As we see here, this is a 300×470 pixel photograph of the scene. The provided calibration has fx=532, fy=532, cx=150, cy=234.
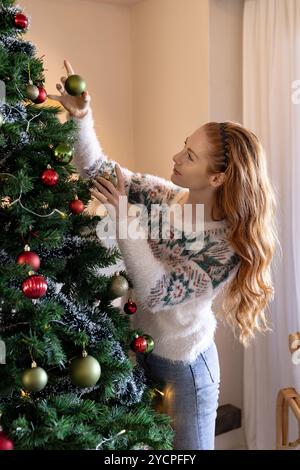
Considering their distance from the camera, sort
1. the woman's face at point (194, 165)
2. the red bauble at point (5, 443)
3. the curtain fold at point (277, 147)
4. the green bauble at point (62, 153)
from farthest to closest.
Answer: the curtain fold at point (277, 147)
the woman's face at point (194, 165)
the green bauble at point (62, 153)
the red bauble at point (5, 443)

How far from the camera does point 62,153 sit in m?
1.02

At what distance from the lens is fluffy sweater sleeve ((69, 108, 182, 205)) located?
1.38m

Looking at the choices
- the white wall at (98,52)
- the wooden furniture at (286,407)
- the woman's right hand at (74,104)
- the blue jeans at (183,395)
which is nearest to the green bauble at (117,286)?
the blue jeans at (183,395)

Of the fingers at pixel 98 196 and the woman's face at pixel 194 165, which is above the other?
the woman's face at pixel 194 165

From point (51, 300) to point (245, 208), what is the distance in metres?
0.61

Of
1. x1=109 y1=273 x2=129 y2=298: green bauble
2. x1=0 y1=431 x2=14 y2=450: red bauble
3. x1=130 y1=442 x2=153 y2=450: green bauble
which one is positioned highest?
x1=109 y1=273 x2=129 y2=298: green bauble

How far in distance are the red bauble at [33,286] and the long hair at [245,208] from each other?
0.62 m

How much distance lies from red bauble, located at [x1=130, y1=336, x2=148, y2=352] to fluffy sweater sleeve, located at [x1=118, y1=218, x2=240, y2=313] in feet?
0.41

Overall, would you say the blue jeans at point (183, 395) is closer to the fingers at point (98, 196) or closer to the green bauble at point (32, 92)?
the fingers at point (98, 196)

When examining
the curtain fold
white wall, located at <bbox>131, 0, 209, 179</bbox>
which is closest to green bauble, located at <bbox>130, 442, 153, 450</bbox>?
the curtain fold

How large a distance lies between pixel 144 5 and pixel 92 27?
294 millimetres

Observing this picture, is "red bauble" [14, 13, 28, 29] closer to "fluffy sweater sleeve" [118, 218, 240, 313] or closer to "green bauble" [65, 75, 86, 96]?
"green bauble" [65, 75, 86, 96]

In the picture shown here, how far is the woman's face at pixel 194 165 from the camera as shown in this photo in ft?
4.71

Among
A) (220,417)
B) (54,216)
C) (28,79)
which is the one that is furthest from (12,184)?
(220,417)
